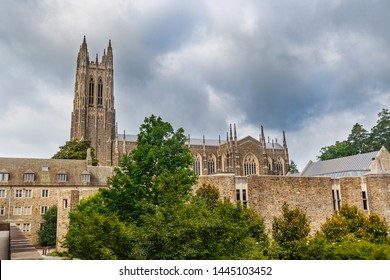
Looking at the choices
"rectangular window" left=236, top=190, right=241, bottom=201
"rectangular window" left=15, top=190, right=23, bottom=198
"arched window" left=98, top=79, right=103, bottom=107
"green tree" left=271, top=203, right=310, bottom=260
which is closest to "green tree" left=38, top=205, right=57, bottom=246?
"rectangular window" left=15, top=190, right=23, bottom=198

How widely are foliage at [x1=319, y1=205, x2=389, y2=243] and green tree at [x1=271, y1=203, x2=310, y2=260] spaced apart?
49.2 inches

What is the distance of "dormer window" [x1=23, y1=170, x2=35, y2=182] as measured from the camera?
4006cm

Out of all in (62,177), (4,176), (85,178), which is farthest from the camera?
(85,178)

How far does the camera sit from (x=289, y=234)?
63.5ft

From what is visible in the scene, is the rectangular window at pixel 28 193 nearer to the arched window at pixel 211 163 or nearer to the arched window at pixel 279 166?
the arched window at pixel 211 163

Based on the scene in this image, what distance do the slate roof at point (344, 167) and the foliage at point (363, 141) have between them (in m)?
23.9

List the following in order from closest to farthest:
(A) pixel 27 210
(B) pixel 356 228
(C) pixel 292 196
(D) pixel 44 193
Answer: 1. (B) pixel 356 228
2. (C) pixel 292 196
3. (A) pixel 27 210
4. (D) pixel 44 193

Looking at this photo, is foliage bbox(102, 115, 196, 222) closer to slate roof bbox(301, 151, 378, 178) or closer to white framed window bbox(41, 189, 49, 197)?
slate roof bbox(301, 151, 378, 178)

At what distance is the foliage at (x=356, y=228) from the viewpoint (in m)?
19.1

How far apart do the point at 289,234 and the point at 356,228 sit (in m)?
3.92

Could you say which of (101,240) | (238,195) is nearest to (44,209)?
(238,195)

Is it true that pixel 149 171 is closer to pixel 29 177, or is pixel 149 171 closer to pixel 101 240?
pixel 101 240
